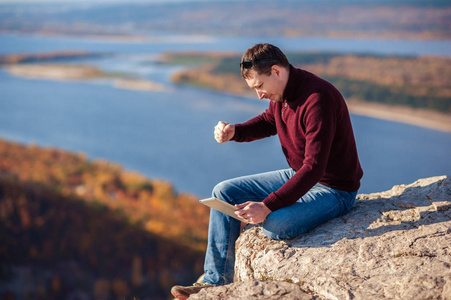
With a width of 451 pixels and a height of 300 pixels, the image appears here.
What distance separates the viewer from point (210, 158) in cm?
3139

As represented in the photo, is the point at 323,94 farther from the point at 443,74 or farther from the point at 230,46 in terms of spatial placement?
the point at 230,46

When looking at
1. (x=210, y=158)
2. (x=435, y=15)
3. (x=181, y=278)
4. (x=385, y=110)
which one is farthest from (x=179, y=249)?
(x=435, y=15)

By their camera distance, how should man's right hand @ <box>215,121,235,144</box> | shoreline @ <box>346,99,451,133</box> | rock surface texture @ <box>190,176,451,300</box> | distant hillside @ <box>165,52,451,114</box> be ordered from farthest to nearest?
distant hillside @ <box>165,52,451,114</box> → shoreline @ <box>346,99,451,133</box> → man's right hand @ <box>215,121,235,144</box> → rock surface texture @ <box>190,176,451,300</box>

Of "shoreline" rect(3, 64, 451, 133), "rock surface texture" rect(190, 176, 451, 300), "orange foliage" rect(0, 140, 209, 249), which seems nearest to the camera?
"rock surface texture" rect(190, 176, 451, 300)

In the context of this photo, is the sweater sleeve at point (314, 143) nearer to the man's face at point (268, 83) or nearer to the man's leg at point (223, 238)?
the man's face at point (268, 83)

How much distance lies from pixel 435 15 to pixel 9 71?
61847 mm

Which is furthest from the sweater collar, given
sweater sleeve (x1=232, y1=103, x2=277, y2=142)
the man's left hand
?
the man's left hand

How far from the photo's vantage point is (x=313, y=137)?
2.43 metres

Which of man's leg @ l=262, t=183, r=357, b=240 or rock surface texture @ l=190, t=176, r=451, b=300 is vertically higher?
man's leg @ l=262, t=183, r=357, b=240

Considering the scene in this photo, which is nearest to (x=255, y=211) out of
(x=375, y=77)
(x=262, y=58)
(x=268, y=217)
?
(x=268, y=217)

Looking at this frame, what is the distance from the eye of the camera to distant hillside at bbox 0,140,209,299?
12867 millimetres

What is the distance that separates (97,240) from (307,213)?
44.3 ft

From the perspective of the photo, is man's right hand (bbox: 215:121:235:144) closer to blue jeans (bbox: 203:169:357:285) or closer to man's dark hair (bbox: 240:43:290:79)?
blue jeans (bbox: 203:169:357:285)

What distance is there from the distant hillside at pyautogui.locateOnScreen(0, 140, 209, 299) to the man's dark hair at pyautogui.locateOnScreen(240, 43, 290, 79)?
10703mm
